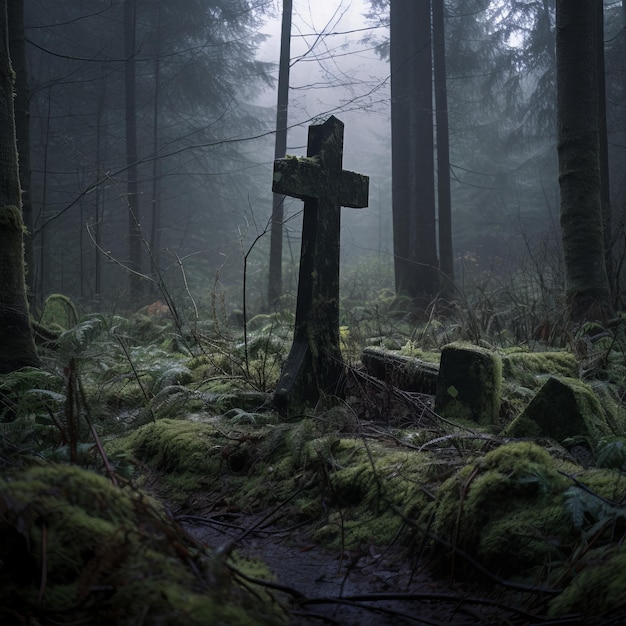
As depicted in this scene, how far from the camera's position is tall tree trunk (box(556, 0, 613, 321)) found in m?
7.67

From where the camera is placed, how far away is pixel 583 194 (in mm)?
7699

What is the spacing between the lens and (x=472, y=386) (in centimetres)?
451

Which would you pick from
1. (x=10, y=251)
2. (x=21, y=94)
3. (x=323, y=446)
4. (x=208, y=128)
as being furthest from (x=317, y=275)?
(x=208, y=128)

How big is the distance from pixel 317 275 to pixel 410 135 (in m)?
11.2

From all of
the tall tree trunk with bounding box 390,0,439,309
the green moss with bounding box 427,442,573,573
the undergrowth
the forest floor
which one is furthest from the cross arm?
the tall tree trunk with bounding box 390,0,439,309

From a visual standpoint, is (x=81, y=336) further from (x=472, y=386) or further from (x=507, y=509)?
(x=507, y=509)

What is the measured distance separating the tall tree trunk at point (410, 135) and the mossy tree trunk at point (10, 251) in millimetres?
9590

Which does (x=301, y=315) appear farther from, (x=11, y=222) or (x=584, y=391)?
(x=11, y=222)

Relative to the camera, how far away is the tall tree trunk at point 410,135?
14.0m

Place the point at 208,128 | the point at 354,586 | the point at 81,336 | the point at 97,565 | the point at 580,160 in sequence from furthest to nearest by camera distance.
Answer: the point at 208,128
the point at 580,160
the point at 81,336
the point at 354,586
the point at 97,565

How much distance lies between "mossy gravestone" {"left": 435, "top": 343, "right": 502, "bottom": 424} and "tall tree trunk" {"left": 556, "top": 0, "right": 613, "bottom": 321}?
3687 millimetres

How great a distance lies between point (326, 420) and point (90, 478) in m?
2.52

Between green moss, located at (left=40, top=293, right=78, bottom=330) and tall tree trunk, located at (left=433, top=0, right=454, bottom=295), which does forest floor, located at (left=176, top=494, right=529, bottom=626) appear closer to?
green moss, located at (left=40, top=293, right=78, bottom=330)

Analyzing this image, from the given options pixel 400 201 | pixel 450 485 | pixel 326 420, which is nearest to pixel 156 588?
pixel 450 485
